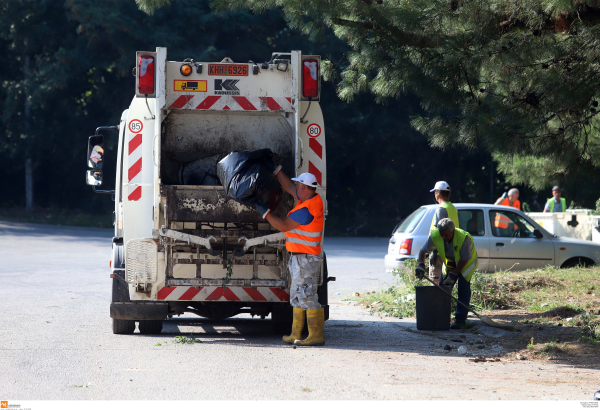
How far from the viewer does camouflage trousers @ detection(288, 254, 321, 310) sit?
22.3ft

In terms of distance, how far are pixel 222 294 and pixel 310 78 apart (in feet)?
7.81

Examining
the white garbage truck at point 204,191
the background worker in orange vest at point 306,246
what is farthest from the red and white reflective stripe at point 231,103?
the background worker in orange vest at point 306,246

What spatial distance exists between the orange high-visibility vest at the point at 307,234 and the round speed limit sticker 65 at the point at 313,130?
2.48 feet

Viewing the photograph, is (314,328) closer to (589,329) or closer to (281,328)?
(281,328)

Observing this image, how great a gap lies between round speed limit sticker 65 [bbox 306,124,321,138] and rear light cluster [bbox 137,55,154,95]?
63.8 inches

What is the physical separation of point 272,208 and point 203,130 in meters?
1.21

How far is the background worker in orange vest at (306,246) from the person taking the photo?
672 cm

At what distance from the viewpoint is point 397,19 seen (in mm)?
6992

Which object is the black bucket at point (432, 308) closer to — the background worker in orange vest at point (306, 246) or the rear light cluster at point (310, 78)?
the background worker in orange vest at point (306, 246)

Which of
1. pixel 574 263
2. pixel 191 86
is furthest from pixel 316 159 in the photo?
pixel 574 263

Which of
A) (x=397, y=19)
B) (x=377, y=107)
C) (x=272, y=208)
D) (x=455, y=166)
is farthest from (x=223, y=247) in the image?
(x=455, y=166)

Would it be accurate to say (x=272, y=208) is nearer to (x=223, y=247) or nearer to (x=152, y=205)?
(x=223, y=247)

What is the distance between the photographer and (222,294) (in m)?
7.04

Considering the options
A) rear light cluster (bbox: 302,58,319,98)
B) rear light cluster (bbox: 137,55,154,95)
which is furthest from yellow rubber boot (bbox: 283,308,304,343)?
rear light cluster (bbox: 137,55,154,95)
